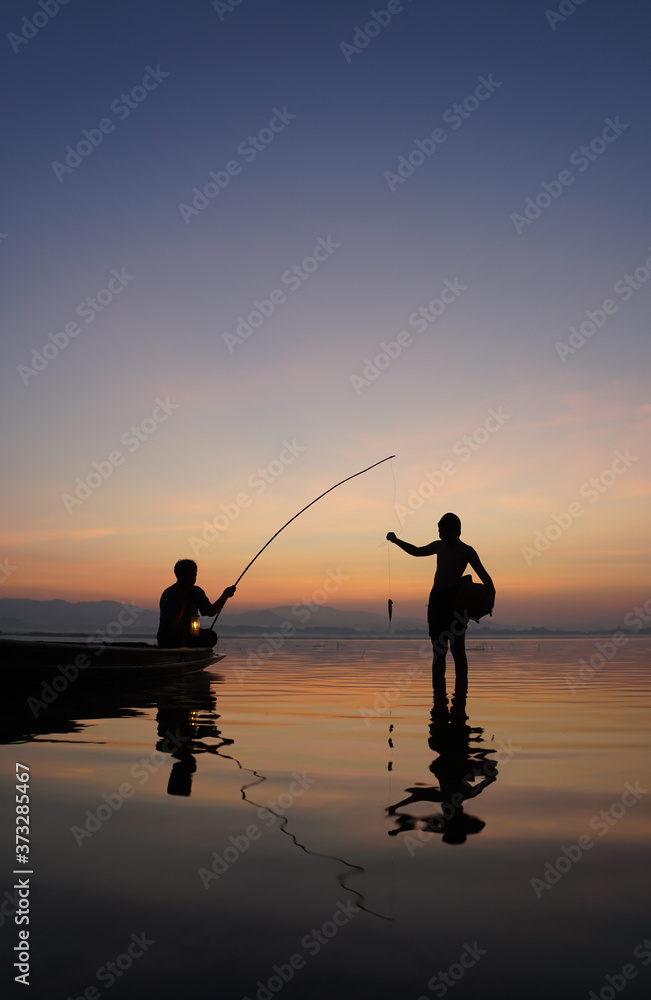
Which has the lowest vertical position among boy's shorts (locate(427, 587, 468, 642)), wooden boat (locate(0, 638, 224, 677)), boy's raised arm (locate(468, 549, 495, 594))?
wooden boat (locate(0, 638, 224, 677))

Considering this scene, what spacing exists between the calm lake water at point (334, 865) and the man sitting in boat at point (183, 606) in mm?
6494

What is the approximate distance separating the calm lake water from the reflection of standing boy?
3.54 metres

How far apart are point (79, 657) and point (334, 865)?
27.6 ft

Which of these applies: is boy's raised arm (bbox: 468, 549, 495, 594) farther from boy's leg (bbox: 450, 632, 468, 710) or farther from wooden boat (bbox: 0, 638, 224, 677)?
wooden boat (bbox: 0, 638, 224, 677)

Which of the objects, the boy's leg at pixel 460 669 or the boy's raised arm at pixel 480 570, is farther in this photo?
the boy's raised arm at pixel 480 570

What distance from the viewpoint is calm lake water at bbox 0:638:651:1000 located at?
2289mm

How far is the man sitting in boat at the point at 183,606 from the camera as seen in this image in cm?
1391

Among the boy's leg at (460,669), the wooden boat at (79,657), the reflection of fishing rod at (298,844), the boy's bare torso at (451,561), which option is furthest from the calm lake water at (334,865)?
→ the boy's bare torso at (451,561)

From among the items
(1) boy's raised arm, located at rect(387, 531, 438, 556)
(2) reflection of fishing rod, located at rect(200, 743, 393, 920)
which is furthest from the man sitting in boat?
(2) reflection of fishing rod, located at rect(200, 743, 393, 920)

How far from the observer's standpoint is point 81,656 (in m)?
10.9

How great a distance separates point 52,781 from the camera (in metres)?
5.02

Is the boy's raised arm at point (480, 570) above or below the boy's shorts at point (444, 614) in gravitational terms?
above

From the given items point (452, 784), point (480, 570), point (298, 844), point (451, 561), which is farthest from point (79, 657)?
point (298, 844)

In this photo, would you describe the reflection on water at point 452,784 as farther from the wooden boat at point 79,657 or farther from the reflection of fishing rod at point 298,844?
the wooden boat at point 79,657
